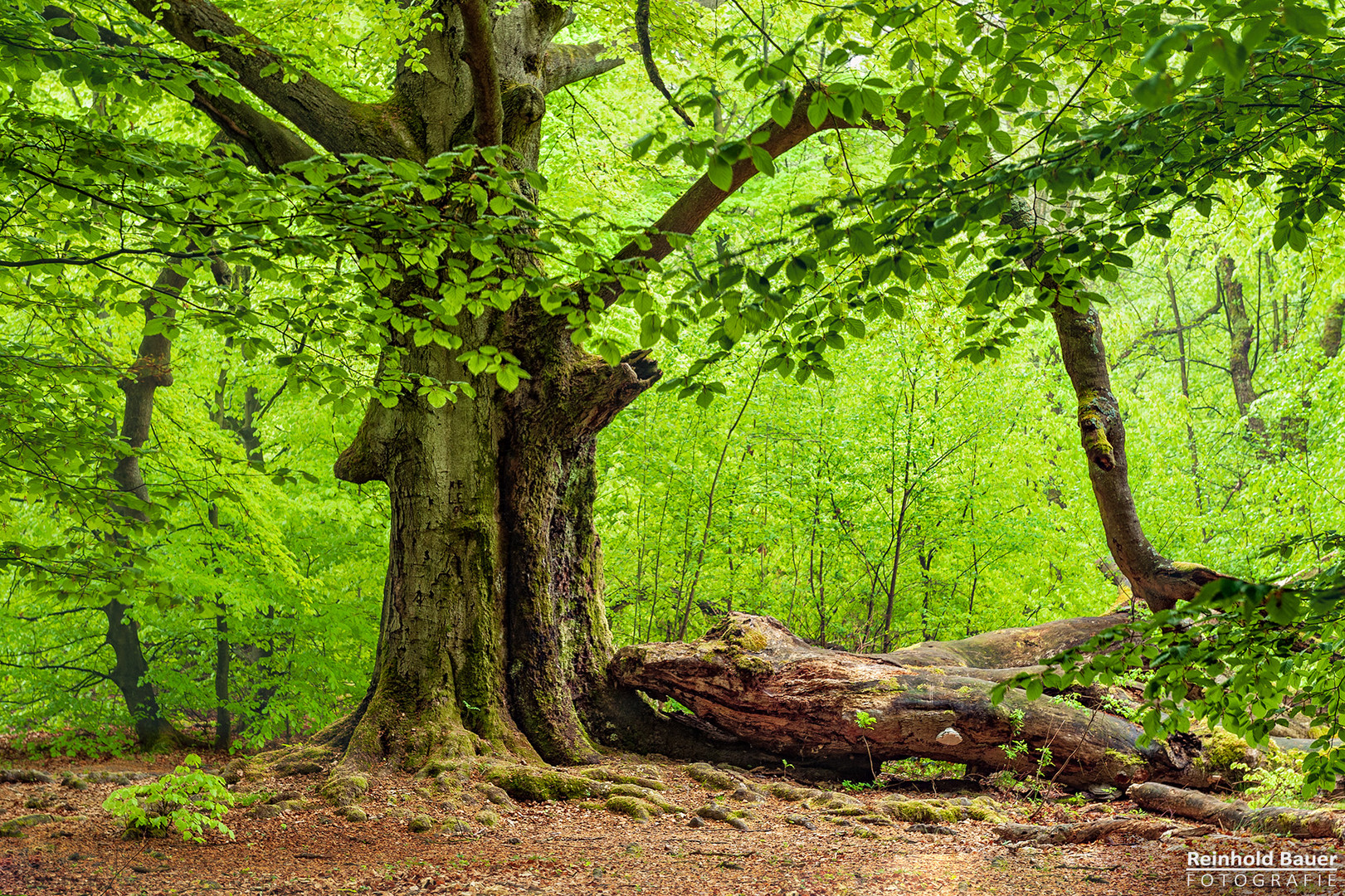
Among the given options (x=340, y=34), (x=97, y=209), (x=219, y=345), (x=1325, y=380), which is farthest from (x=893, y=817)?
(x=219, y=345)

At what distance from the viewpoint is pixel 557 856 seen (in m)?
4.48

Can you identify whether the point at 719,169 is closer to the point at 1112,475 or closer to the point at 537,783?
the point at 1112,475

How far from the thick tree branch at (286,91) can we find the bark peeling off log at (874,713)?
4.58m

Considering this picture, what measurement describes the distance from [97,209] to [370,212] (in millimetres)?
1399

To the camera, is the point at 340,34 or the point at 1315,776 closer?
the point at 1315,776

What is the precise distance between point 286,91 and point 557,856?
5581 millimetres

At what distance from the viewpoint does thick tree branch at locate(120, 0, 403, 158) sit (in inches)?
227

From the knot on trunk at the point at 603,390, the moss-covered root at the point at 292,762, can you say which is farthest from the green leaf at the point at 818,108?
the moss-covered root at the point at 292,762

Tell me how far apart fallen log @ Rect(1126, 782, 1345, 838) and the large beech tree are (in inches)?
59.1


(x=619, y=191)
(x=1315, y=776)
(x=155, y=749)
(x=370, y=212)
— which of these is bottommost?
(x=155, y=749)

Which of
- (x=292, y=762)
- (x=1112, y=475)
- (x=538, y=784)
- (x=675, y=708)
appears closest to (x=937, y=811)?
(x=675, y=708)

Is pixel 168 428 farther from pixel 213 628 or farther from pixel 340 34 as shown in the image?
pixel 340 34

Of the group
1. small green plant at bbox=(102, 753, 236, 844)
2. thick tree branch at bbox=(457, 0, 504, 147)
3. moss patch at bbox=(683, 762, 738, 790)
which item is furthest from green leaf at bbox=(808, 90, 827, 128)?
moss patch at bbox=(683, 762, 738, 790)

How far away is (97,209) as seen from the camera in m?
3.63
